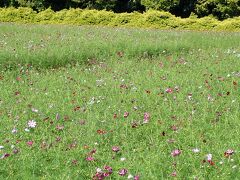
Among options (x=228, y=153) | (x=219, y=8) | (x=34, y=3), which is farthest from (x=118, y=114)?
(x=34, y=3)

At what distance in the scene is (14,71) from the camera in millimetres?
9812

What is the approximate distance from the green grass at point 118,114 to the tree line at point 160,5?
70.1ft

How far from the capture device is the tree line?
31.6m

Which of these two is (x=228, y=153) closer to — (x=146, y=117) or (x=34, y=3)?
(x=146, y=117)

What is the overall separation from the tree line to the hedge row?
2689 mm

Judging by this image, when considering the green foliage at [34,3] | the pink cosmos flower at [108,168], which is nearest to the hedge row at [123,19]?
the green foliage at [34,3]

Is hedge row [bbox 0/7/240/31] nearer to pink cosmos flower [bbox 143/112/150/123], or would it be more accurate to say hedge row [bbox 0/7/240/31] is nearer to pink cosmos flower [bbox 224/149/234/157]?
pink cosmos flower [bbox 143/112/150/123]

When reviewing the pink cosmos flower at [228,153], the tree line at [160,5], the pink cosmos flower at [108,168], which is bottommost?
the tree line at [160,5]

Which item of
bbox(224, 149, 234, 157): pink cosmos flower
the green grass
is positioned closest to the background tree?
the green grass

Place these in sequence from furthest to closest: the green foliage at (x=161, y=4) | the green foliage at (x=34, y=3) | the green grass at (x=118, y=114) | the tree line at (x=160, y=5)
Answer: the green foliage at (x=34, y=3)
the green foliage at (x=161, y=4)
the tree line at (x=160, y=5)
the green grass at (x=118, y=114)

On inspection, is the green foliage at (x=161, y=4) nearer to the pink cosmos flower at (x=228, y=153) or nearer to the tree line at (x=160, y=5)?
the tree line at (x=160, y=5)

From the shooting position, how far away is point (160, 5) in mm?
→ 32750

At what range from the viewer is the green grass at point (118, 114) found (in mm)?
4570

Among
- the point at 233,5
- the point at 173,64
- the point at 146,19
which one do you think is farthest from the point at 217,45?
the point at 233,5
